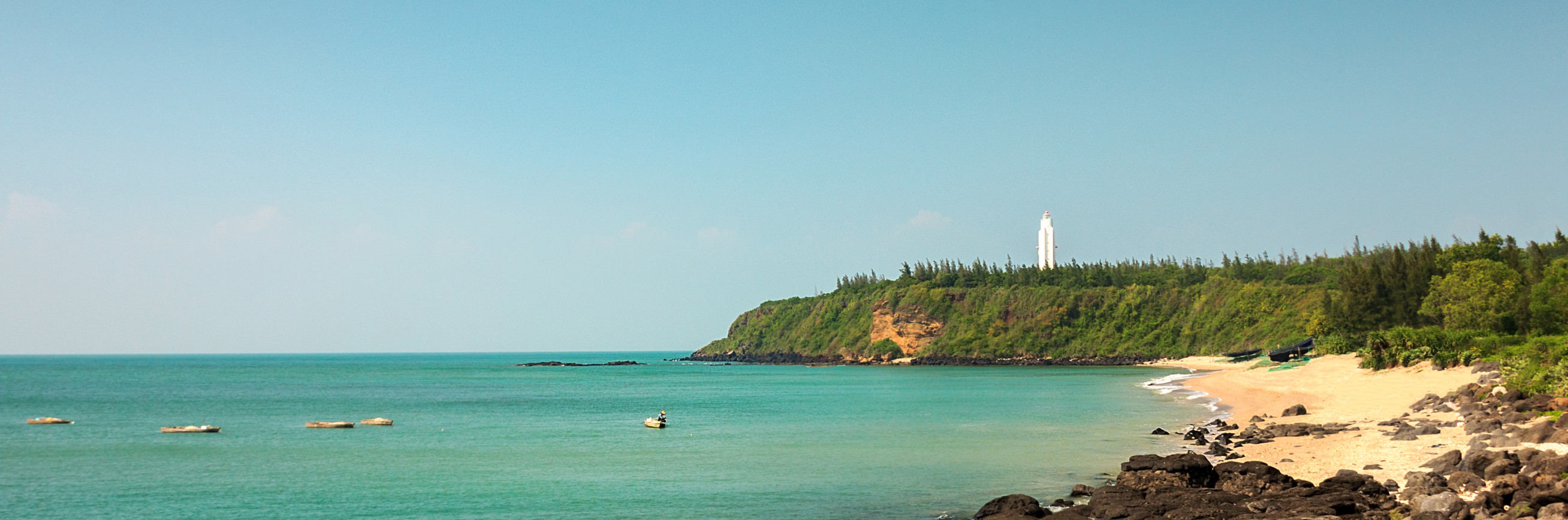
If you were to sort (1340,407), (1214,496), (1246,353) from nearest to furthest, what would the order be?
(1214,496) → (1340,407) → (1246,353)

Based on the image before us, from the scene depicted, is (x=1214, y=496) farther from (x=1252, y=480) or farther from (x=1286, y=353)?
(x=1286, y=353)

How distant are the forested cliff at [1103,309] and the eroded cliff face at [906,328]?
0.17 metres

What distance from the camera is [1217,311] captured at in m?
128

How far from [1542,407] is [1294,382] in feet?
94.1

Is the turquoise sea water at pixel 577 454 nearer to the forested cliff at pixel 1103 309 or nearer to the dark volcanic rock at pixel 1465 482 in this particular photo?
the dark volcanic rock at pixel 1465 482

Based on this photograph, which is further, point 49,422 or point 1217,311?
point 1217,311

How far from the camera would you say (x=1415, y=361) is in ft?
147

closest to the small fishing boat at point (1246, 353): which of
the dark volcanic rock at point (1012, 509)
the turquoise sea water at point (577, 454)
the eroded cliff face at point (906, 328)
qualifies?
the turquoise sea water at point (577, 454)

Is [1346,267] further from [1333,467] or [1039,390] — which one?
[1333,467]

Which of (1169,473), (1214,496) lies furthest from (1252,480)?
(1169,473)

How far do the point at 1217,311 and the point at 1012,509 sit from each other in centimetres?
12329

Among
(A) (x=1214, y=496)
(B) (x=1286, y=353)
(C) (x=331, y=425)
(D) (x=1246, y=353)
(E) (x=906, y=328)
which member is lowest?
(C) (x=331, y=425)

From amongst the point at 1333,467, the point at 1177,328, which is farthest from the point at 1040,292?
the point at 1333,467

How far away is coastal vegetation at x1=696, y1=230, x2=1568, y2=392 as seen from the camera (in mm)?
47188
